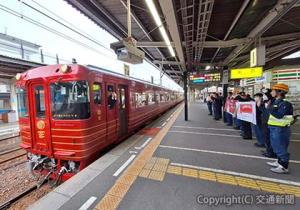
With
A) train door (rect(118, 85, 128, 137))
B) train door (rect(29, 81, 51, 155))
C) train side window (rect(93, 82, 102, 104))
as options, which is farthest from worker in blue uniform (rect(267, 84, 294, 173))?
train door (rect(29, 81, 51, 155))

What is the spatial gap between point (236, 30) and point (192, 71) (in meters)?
5.97

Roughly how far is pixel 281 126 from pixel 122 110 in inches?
176

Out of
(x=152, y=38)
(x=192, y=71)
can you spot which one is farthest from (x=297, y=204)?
(x=192, y=71)

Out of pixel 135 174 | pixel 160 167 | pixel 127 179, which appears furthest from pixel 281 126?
pixel 127 179

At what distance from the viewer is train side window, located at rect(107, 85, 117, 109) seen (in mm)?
5180

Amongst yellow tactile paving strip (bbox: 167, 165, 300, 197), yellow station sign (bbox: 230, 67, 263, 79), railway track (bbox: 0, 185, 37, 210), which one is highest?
yellow station sign (bbox: 230, 67, 263, 79)

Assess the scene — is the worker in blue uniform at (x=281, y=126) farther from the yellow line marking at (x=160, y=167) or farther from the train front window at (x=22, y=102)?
the train front window at (x=22, y=102)

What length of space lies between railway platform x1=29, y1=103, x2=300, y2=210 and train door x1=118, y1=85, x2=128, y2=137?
136cm

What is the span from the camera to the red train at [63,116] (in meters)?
4.04

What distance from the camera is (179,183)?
10.5 ft

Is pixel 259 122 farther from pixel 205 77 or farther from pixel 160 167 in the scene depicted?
pixel 205 77

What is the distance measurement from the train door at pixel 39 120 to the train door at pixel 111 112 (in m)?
1.49

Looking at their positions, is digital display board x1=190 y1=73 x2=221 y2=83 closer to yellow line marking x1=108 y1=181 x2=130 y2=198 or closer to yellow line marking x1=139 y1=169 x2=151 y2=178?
yellow line marking x1=139 y1=169 x2=151 y2=178

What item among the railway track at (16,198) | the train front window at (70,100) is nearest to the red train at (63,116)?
the train front window at (70,100)
